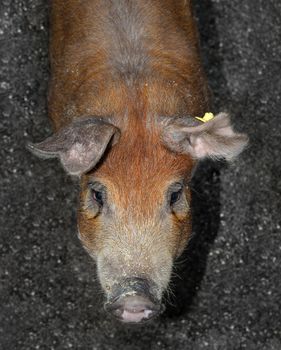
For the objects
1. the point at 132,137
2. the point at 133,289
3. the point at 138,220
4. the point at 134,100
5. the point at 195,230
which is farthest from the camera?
the point at 195,230

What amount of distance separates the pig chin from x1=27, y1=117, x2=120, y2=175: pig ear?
41 cm

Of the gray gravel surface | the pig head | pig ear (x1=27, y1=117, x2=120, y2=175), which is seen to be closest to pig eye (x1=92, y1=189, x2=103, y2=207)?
the pig head

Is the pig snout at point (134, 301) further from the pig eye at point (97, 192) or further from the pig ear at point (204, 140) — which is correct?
the pig ear at point (204, 140)

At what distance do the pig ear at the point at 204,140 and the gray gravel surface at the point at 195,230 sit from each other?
1.24 m

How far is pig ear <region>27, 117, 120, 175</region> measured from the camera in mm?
2889

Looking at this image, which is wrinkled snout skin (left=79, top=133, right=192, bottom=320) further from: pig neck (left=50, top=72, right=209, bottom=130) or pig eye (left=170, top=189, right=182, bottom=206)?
Answer: pig neck (left=50, top=72, right=209, bottom=130)

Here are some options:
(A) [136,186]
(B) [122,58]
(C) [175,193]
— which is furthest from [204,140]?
(B) [122,58]

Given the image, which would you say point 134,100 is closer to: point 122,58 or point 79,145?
point 122,58

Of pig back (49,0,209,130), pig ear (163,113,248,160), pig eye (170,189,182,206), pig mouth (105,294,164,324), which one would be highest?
pig back (49,0,209,130)

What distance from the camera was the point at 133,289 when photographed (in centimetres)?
284

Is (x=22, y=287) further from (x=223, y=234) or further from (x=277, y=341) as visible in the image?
(x=277, y=341)

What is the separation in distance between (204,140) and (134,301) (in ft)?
2.43

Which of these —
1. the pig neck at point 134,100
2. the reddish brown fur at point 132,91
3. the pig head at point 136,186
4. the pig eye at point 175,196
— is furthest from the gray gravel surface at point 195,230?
the pig eye at point 175,196

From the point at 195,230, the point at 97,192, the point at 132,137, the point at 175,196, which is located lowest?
the point at 195,230
